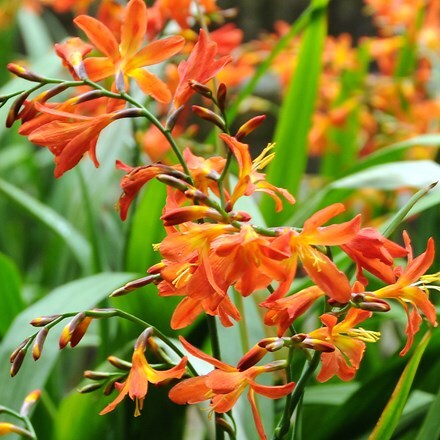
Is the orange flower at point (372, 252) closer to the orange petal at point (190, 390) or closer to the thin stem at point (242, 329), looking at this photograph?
the orange petal at point (190, 390)

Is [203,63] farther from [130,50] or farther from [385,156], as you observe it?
[385,156]

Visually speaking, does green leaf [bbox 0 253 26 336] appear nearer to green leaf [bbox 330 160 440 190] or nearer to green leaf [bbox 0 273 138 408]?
green leaf [bbox 0 273 138 408]

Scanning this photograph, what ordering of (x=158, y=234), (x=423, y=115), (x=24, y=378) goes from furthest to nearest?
(x=423, y=115), (x=158, y=234), (x=24, y=378)

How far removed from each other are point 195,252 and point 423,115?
122 centimetres

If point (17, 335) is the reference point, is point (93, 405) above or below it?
below

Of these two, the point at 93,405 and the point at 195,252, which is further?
the point at 93,405

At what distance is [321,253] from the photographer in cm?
48

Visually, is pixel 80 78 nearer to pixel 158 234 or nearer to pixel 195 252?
pixel 195 252

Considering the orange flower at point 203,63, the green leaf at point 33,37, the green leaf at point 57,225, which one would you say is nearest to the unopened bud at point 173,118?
the orange flower at point 203,63

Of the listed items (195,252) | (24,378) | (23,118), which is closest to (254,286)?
(195,252)

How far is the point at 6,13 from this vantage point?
215 cm

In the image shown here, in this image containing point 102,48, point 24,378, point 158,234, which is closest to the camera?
point 102,48

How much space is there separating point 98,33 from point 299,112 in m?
0.72

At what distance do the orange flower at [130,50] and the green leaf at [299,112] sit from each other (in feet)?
2.14
